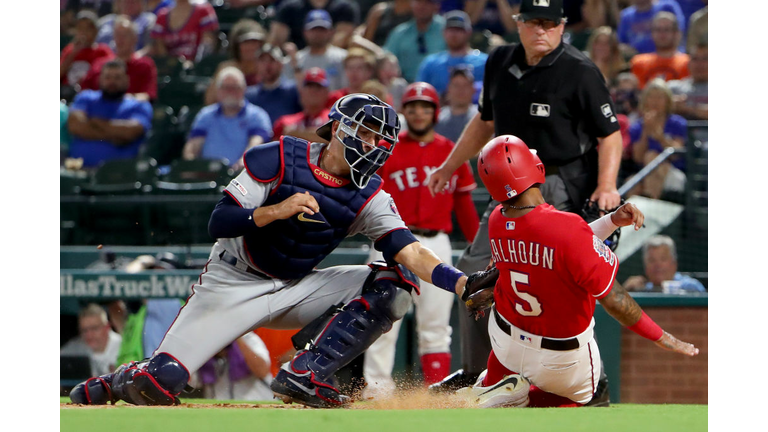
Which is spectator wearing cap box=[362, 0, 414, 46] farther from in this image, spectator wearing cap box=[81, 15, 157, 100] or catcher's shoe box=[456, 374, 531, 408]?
catcher's shoe box=[456, 374, 531, 408]

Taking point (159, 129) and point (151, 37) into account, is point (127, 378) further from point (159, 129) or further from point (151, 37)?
point (151, 37)

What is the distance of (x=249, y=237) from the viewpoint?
14.0 feet

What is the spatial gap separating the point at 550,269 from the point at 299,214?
1.12m

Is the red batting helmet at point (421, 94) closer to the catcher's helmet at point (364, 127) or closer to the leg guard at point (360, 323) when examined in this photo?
the catcher's helmet at point (364, 127)

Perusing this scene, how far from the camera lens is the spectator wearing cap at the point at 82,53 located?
10516 mm

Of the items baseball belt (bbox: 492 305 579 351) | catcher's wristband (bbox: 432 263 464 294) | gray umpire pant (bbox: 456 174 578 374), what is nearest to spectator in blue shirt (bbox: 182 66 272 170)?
gray umpire pant (bbox: 456 174 578 374)

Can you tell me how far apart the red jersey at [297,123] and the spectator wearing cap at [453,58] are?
1288 mm

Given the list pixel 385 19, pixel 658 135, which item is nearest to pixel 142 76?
pixel 385 19

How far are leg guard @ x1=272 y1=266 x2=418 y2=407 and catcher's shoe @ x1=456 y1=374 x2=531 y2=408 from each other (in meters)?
0.56

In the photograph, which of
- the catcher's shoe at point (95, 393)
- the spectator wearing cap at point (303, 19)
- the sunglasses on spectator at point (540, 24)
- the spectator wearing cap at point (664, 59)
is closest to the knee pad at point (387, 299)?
the catcher's shoe at point (95, 393)

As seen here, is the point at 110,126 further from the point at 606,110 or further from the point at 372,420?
the point at 372,420

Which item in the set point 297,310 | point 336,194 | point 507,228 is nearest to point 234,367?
point 297,310

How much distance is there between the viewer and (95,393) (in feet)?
14.2

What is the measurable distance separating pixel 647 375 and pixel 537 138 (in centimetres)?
274
